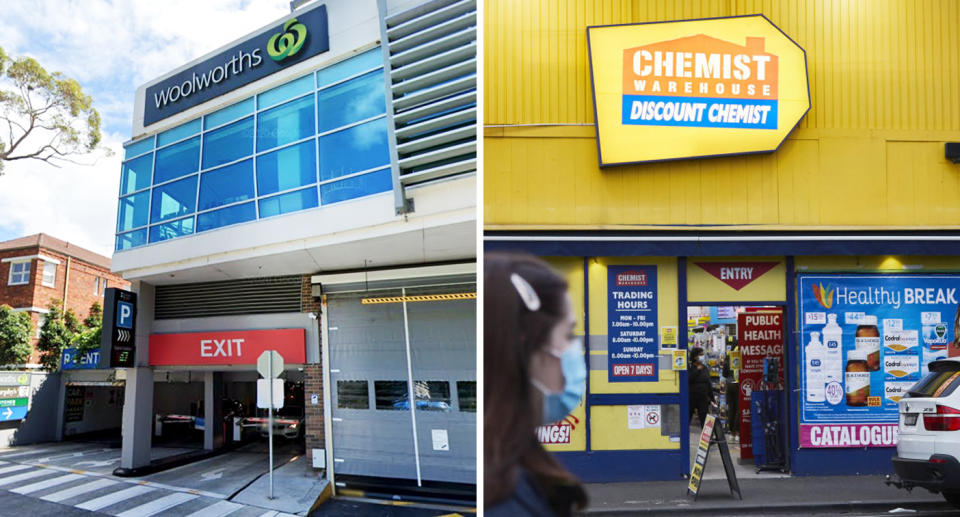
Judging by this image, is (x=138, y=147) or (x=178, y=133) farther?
(x=138, y=147)

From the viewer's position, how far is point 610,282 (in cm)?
747

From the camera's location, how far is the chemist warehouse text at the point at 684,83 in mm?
7336

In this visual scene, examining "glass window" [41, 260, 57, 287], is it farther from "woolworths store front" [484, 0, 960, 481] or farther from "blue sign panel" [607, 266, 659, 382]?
"blue sign panel" [607, 266, 659, 382]

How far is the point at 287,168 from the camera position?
32.9 ft

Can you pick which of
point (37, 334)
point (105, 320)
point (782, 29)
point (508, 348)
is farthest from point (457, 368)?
point (37, 334)

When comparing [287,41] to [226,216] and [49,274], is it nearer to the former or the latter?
[226,216]

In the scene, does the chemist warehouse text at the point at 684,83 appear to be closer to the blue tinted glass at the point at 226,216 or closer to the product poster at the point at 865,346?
the product poster at the point at 865,346

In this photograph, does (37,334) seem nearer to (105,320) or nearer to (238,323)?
(105,320)

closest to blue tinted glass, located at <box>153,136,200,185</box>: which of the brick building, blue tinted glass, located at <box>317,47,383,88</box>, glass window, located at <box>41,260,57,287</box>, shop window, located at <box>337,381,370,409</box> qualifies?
blue tinted glass, located at <box>317,47,383,88</box>

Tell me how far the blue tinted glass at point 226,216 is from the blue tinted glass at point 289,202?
0.24 meters

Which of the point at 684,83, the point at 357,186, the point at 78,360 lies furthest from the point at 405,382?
the point at 78,360

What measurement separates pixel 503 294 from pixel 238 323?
11.8 meters

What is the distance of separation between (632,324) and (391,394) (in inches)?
159

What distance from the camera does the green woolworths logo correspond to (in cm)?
1012
